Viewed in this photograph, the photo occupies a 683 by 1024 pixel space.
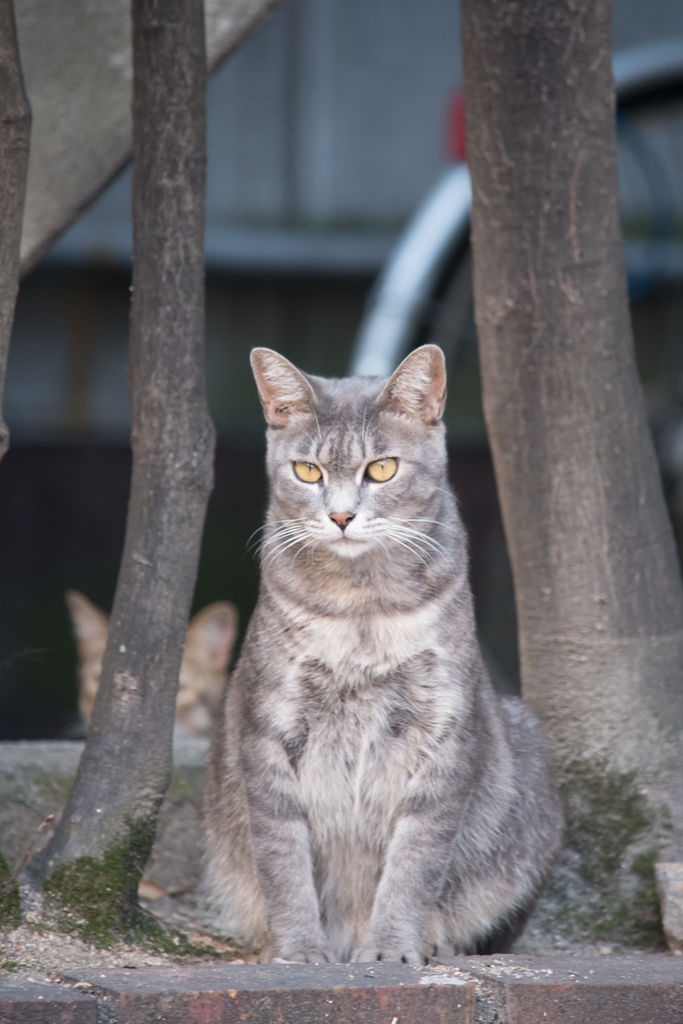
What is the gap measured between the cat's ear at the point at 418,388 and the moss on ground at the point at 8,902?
1.18 metres

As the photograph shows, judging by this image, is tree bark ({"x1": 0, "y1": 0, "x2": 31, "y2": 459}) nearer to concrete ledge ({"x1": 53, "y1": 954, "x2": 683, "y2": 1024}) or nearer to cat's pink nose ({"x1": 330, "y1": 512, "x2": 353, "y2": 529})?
cat's pink nose ({"x1": 330, "y1": 512, "x2": 353, "y2": 529})

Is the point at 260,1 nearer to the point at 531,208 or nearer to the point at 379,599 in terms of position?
the point at 531,208

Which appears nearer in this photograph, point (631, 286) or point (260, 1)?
point (260, 1)

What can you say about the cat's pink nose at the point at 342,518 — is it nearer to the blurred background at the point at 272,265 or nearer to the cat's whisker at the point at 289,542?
the cat's whisker at the point at 289,542

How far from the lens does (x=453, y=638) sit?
2.18 m

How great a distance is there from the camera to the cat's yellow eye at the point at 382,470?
225 cm

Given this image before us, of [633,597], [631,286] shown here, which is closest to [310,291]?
[631,286]

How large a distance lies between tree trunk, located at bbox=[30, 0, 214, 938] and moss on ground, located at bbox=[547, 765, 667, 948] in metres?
0.98

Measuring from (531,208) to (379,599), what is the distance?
105 cm

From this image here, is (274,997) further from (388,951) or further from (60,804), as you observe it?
A: (60,804)

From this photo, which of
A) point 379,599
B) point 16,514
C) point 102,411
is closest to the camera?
point 379,599

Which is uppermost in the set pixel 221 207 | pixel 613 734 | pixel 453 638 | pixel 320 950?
pixel 221 207

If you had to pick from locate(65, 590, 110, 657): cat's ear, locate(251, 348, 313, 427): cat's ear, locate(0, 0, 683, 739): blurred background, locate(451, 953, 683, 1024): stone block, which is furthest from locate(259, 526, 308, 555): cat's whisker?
locate(0, 0, 683, 739): blurred background

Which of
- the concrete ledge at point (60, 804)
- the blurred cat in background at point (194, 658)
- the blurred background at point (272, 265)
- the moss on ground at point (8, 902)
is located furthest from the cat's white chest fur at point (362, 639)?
the blurred background at point (272, 265)
